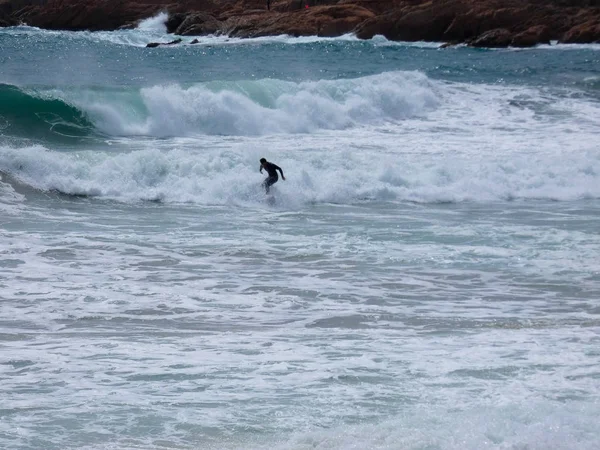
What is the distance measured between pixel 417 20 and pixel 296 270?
170 ft

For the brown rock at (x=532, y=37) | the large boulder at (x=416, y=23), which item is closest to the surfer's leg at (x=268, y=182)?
the brown rock at (x=532, y=37)

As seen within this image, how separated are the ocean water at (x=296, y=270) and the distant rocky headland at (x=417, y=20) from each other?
30.3 meters

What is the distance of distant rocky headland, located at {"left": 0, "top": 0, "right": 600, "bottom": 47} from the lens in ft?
181

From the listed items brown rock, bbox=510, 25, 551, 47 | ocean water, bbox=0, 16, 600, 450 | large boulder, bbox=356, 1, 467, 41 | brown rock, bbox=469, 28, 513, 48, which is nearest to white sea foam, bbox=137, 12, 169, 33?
large boulder, bbox=356, 1, 467, 41

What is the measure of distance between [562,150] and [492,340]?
13172mm

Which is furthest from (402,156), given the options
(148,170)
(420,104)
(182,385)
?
(182,385)

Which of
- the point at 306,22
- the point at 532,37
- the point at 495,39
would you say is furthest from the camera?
the point at 306,22

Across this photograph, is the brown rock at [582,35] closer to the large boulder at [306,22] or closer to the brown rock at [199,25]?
the large boulder at [306,22]

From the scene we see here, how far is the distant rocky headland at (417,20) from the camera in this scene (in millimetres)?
55125

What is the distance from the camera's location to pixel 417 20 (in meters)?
60.6

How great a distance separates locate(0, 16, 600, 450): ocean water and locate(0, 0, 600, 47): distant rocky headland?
3026cm

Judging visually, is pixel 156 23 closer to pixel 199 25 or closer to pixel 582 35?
pixel 199 25

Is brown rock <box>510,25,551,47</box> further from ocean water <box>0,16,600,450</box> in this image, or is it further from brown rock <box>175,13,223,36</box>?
ocean water <box>0,16,600,450</box>

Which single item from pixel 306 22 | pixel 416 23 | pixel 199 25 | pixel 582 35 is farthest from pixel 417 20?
pixel 199 25
